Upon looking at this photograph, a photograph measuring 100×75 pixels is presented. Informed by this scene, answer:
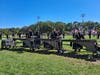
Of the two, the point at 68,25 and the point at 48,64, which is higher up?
the point at 68,25

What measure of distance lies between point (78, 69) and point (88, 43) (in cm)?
525

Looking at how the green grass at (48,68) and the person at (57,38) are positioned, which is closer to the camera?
the green grass at (48,68)

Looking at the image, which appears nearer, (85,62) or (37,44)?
(85,62)

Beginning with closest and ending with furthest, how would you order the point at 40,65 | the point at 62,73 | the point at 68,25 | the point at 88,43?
the point at 62,73
the point at 40,65
the point at 88,43
the point at 68,25

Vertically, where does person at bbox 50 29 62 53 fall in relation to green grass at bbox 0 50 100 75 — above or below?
above

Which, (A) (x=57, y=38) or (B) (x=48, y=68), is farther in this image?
(A) (x=57, y=38)

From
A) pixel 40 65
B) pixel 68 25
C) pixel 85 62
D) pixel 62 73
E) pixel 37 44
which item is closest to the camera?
pixel 62 73

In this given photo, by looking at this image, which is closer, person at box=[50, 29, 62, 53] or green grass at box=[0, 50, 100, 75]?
green grass at box=[0, 50, 100, 75]

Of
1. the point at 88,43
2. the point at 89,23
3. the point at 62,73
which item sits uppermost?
the point at 89,23

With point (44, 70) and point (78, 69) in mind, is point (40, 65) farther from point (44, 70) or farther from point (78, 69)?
point (78, 69)

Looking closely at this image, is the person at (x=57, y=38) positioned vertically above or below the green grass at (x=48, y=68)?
above

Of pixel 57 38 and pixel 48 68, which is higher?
pixel 57 38

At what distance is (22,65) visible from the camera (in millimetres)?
12672

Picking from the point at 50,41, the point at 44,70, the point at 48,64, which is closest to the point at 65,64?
the point at 48,64
